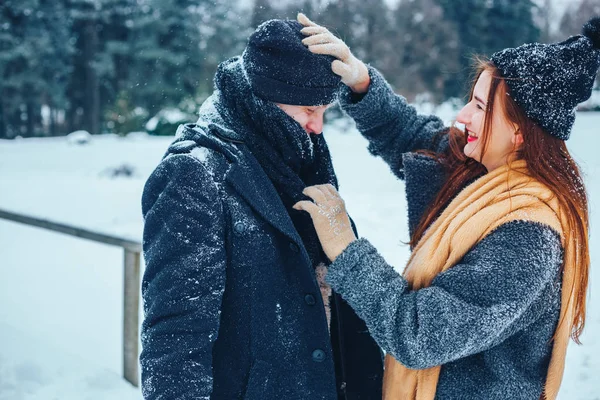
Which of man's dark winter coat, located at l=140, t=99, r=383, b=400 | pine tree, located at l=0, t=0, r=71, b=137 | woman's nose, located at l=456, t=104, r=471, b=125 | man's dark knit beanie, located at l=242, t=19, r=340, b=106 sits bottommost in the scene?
pine tree, located at l=0, t=0, r=71, b=137

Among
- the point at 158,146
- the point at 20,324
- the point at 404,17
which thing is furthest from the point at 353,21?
the point at 20,324

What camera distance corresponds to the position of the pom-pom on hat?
1.40 m

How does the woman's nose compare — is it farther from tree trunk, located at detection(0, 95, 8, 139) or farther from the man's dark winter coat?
tree trunk, located at detection(0, 95, 8, 139)

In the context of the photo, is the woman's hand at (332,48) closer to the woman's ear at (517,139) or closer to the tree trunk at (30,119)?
the woman's ear at (517,139)

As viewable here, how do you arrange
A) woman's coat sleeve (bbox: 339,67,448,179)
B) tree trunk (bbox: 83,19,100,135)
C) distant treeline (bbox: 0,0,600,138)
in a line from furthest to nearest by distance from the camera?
tree trunk (bbox: 83,19,100,135), distant treeline (bbox: 0,0,600,138), woman's coat sleeve (bbox: 339,67,448,179)

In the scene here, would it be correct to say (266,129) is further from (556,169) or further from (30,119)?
(30,119)

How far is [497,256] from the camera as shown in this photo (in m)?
1.30

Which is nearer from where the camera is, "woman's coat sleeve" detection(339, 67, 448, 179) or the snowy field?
"woman's coat sleeve" detection(339, 67, 448, 179)

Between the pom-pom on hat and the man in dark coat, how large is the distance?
0.51 metres

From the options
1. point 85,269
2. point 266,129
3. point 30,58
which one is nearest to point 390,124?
point 266,129

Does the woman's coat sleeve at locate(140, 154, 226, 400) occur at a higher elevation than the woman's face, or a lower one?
lower

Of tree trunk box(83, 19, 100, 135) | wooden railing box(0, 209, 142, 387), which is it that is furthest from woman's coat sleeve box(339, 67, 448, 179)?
tree trunk box(83, 19, 100, 135)

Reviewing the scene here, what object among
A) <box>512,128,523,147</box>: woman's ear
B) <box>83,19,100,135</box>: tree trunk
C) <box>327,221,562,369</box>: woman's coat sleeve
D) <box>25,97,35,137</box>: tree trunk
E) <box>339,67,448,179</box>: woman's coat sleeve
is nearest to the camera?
<box>327,221,562,369</box>: woman's coat sleeve

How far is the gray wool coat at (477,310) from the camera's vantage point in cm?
128
